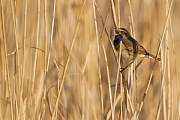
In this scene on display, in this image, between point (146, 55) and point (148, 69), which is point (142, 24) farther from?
point (146, 55)

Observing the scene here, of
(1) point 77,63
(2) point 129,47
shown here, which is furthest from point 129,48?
(1) point 77,63

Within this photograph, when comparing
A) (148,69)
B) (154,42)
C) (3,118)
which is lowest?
(3,118)

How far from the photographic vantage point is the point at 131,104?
69.7 inches

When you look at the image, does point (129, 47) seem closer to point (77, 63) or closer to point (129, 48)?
point (129, 48)

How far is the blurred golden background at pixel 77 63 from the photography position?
172 cm

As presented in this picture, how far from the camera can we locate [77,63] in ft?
7.41

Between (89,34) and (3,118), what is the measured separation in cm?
63

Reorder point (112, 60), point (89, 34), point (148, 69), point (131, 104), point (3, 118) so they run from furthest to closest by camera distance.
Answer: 1. point (148, 69)
2. point (112, 60)
3. point (89, 34)
4. point (3, 118)
5. point (131, 104)

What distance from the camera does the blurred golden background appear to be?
5.63ft

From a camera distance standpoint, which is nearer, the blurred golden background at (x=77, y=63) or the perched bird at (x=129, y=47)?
the blurred golden background at (x=77, y=63)

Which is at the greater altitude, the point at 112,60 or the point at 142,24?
the point at 142,24

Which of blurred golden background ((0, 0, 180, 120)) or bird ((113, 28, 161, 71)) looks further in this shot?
bird ((113, 28, 161, 71))

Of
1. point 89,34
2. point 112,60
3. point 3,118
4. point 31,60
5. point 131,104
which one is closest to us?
point 131,104

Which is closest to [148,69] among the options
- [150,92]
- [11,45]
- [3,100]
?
[150,92]
